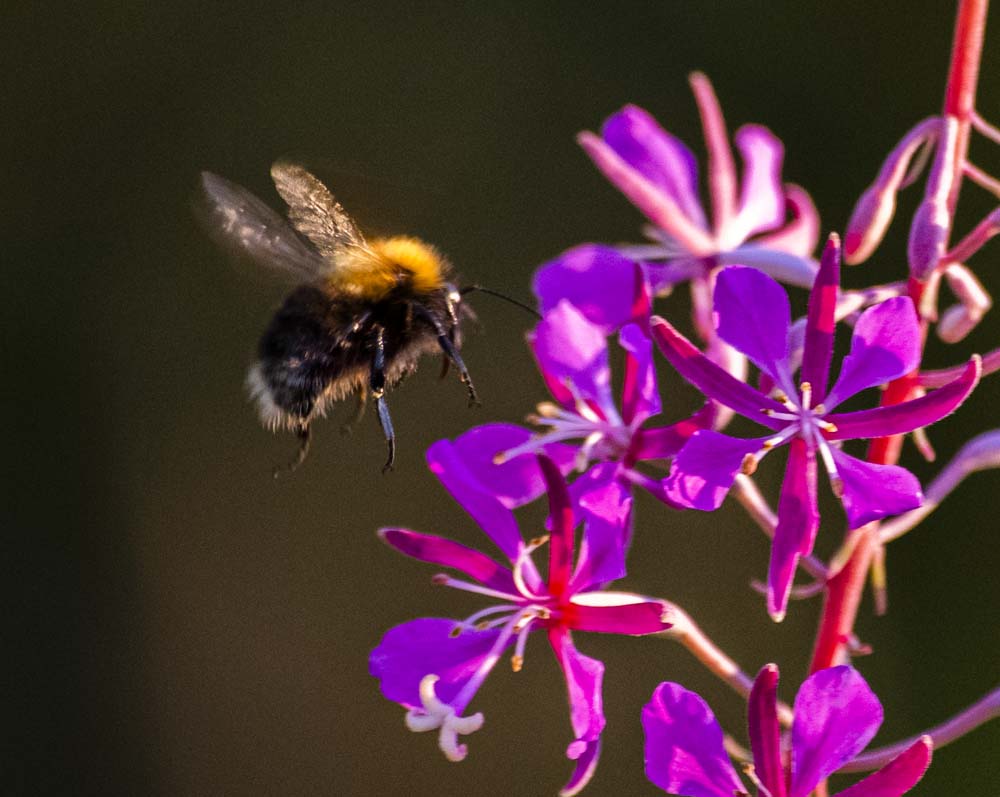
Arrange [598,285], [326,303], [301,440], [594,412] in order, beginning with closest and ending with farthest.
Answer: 1. [594,412]
2. [598,285]
3. [326,303]
4. [301,440]

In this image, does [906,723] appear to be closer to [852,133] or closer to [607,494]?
[852,133]

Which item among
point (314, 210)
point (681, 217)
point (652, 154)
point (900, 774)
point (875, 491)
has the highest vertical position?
point (314, 210)

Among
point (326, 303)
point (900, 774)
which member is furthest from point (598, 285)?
point (900, 774)

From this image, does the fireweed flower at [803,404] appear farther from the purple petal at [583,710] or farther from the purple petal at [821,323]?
the purple petal at [583,710]

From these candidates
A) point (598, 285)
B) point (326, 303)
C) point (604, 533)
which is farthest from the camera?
point (326, 303)

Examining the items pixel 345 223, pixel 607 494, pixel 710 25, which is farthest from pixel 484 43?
pixel 607 494

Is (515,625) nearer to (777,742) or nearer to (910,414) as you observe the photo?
(777,742)
